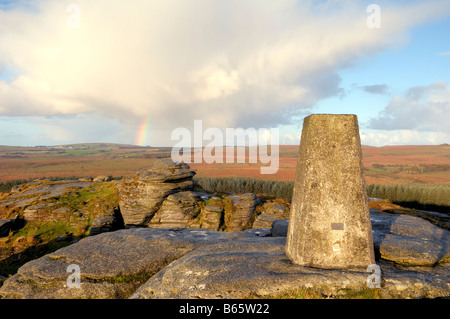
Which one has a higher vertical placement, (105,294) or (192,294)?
(192,294)

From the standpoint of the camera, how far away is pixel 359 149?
22.4 feet

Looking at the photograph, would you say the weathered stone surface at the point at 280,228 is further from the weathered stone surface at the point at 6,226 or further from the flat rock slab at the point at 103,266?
the weathered stone surface at the point at 6,226

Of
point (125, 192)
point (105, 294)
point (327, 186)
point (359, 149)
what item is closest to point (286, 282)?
point (327, 186)

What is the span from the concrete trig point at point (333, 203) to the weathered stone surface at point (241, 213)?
44.5 feet

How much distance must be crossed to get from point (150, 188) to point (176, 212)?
3.34 metres

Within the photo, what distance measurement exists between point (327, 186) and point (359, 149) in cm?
139

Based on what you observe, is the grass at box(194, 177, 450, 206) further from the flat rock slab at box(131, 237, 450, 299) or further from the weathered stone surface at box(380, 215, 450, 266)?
the flat rock slab at box(131, 237, 450, 299)

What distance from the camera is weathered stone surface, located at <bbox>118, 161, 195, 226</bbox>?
21266 millimetres

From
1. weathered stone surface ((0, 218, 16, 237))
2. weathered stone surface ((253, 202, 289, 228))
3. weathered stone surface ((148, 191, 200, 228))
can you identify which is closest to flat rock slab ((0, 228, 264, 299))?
weathered stone surface ((253, 202, 289, 228))

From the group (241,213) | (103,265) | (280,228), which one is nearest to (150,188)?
(241,213)

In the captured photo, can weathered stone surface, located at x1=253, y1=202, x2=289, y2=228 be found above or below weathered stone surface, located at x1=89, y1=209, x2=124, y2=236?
above

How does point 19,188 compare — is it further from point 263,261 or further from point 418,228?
point 418,228

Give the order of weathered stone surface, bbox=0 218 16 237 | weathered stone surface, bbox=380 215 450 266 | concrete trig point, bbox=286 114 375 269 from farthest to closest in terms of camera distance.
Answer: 1. weathered stone surface, bbox=0 218 16 237
2. weathered stone surface, bbox=380 215 450 266
3. concrete trig point, bbox=286 114 375 269

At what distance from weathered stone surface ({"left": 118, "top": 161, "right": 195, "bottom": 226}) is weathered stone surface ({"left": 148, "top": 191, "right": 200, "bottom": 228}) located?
70 centimetres
